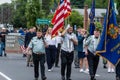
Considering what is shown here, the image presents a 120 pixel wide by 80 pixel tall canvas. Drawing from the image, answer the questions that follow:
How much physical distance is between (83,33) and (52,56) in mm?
1728

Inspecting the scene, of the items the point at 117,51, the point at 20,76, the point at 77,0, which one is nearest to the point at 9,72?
the point at 20,76

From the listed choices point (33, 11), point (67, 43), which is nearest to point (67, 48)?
point (67, 43)

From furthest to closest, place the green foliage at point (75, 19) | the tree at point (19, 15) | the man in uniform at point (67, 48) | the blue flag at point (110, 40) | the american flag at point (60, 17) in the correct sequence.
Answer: the tree at point (19, 15) < the green foliage at point (75, 19) < the american flag at point (60, 17) < the man in uniform at point (67, 48) < the blue flag at point (110, 40)

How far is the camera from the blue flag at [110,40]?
51.9 feet

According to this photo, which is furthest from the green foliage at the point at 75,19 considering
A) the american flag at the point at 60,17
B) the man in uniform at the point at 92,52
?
the man in uniform at the point at 92,52

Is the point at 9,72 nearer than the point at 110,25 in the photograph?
No

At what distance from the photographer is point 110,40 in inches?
623

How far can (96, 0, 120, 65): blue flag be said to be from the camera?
15805mm

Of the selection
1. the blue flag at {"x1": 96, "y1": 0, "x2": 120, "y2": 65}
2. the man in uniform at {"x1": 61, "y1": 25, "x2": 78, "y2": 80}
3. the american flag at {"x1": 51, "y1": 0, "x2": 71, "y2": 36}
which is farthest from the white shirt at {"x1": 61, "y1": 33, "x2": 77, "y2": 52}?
the american flag at {"x1": 51, "y1": 0, "x2": 71, "y2": 36}

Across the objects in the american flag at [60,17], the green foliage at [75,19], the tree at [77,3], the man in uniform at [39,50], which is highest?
the tree at [77,3]

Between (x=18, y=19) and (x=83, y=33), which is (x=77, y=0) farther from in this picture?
(x=83, y=33)

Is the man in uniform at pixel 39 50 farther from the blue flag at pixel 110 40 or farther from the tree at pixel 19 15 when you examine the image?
the tree at pixel 19 15

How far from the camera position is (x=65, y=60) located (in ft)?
56.7

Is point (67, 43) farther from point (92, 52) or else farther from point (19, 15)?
point (19, 15)
